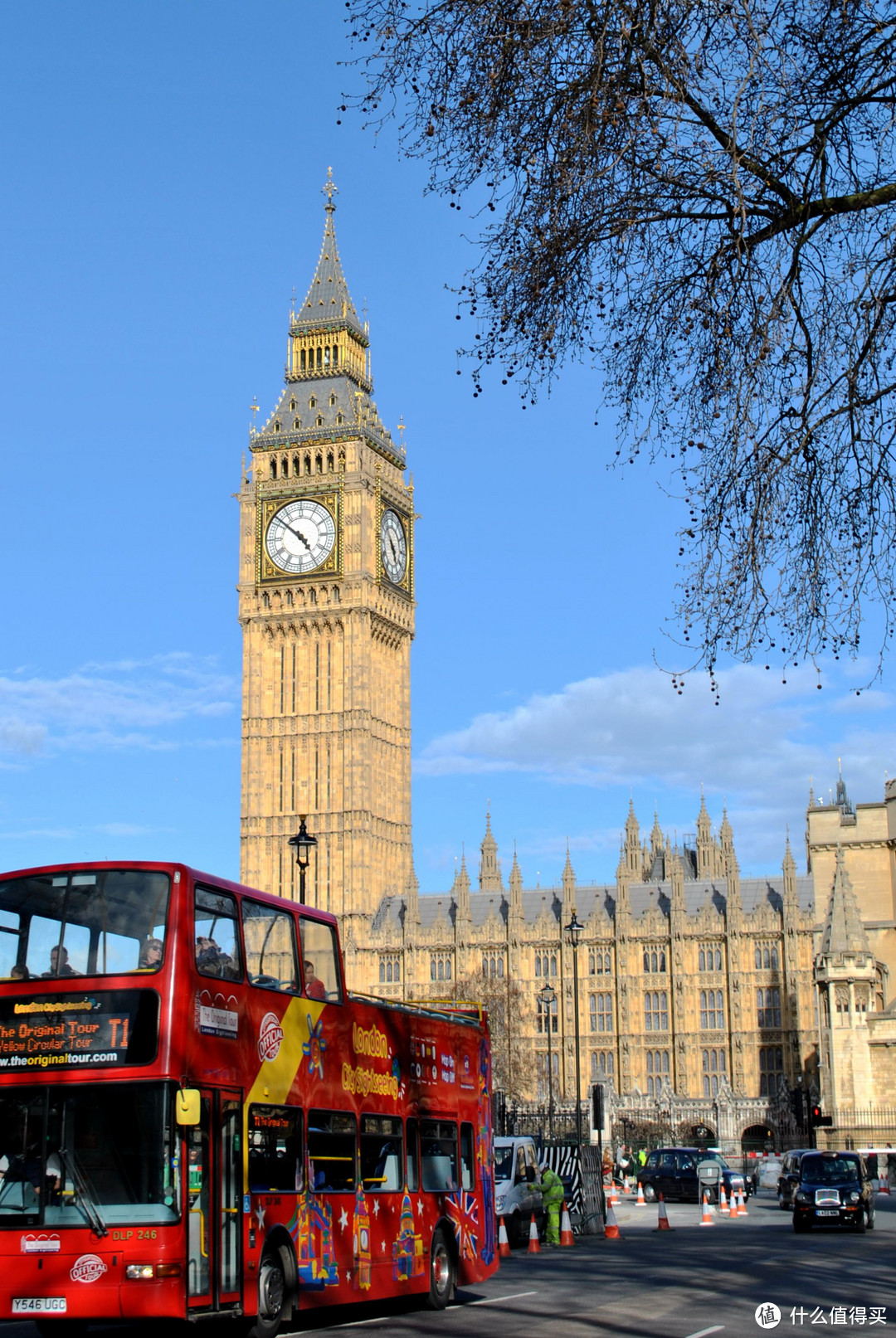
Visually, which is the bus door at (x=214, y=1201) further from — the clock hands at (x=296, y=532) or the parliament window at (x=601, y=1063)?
the clock hands at (x=296, y=532)

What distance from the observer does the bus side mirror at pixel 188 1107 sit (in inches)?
460

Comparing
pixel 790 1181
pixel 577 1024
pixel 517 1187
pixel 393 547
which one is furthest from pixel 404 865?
pixel 517 1187

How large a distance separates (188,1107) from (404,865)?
77179 millimetres

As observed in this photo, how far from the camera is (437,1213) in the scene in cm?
1753

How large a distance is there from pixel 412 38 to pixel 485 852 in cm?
8508

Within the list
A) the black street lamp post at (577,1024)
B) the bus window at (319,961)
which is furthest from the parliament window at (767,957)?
the bus window at (319,961)

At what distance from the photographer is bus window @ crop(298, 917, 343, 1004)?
14812mm

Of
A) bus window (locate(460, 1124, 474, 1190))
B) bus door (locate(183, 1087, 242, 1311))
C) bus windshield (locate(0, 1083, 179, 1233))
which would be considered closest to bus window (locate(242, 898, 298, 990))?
bus door (locate(183, 1087, 242, 1311))

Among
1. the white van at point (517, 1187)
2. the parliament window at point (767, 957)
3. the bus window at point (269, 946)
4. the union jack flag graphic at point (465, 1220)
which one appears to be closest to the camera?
the bus window at point (269, 946)

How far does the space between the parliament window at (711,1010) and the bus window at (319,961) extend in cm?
6635

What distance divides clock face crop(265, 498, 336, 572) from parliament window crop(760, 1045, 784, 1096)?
33.7m

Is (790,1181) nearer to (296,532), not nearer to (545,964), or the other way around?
(545,964)

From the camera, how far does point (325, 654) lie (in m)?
86.1

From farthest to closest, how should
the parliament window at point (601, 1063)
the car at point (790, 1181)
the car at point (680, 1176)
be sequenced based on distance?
1. the parliament window at point (601, 1063)
2. the car at point (680, 1176)
3. the car at point (790, 1181)
